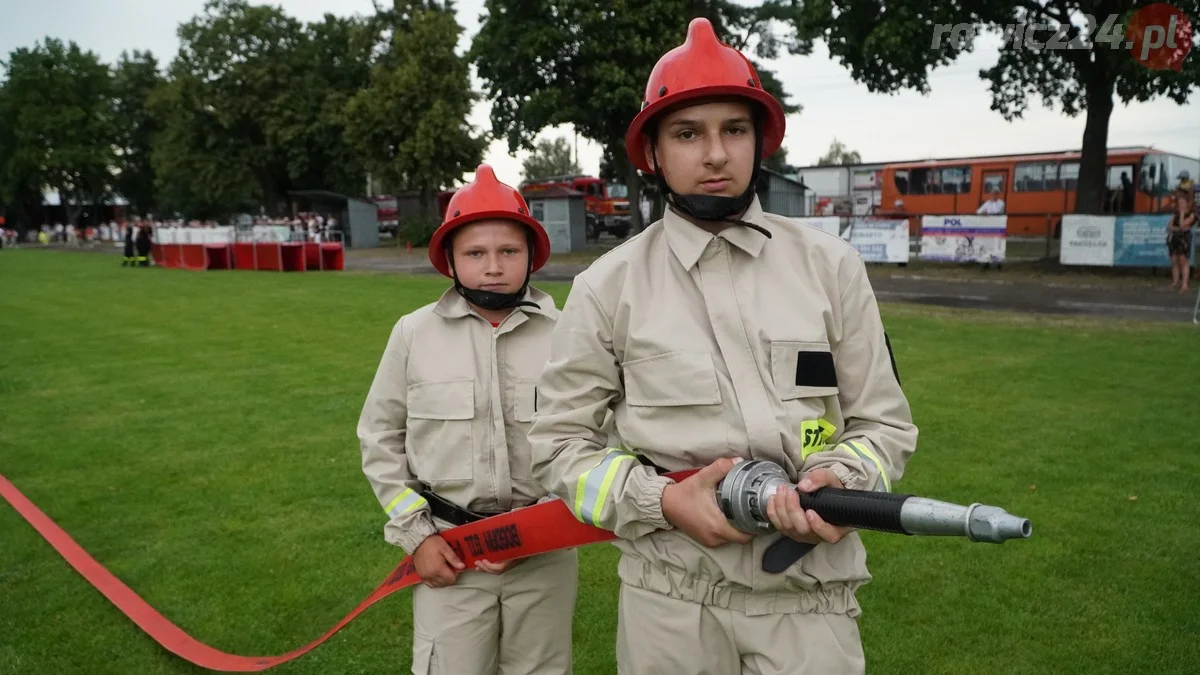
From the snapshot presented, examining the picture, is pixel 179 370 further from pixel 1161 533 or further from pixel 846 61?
pixel 846 61

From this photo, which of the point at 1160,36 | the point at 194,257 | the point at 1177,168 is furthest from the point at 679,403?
the point at 1177,168

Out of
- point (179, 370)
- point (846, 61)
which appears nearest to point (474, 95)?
point (846, 61)

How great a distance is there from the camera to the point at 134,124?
69.9 meters

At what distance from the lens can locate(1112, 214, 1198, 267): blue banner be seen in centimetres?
1870

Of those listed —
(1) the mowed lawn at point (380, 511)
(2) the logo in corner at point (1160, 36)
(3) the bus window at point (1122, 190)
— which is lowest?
(1) the mowed lawn at point (380, 511)

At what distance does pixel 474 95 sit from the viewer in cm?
4509

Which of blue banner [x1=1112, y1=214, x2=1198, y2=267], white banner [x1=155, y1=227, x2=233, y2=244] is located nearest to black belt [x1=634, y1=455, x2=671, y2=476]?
blue banner [x1=1112, y1=214, x2=1198, y2=267]

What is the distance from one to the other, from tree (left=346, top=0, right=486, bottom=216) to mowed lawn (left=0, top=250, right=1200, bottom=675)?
3169 cm

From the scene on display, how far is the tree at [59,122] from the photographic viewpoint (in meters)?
66.2

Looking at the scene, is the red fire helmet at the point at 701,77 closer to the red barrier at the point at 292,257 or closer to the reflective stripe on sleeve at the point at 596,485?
the reflective stripe on sleeve at the point at 596,485

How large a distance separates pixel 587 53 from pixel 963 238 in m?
14.5

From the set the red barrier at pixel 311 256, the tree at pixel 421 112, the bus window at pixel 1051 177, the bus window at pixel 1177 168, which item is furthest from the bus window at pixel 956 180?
the red barrier at pixel 311 256

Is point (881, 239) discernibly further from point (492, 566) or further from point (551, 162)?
point (551, 162)

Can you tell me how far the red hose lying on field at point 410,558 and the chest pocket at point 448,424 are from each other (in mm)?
201
